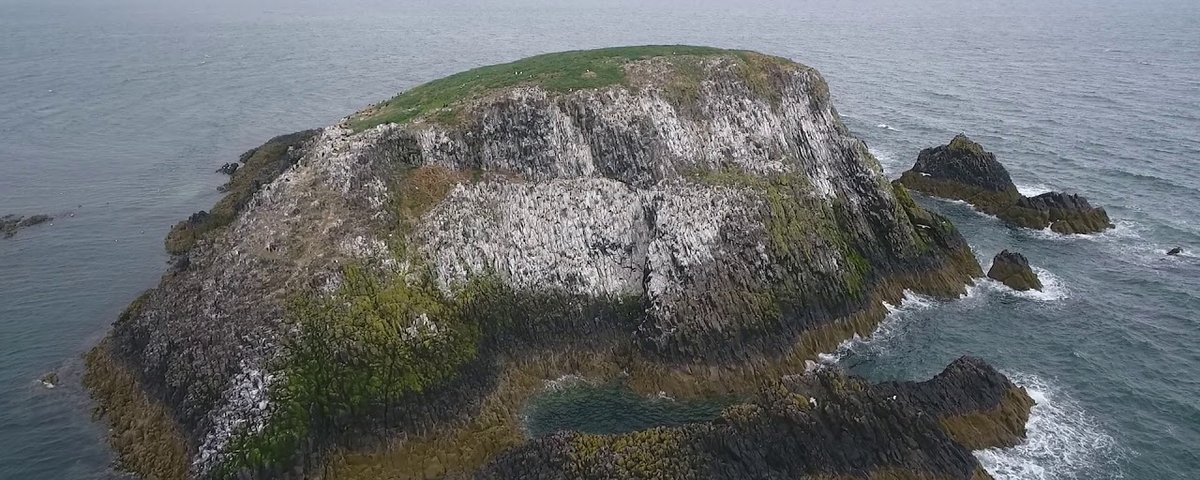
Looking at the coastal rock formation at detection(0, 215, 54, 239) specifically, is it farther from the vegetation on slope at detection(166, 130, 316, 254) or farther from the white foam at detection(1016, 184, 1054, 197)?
the white foam at detection(1016, 184, 1054, 197)

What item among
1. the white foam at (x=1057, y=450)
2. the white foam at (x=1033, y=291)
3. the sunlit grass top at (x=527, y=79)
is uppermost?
the sunlit grass top at (x=527, y=79)

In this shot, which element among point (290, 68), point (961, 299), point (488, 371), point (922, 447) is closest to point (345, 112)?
point (290, 68)

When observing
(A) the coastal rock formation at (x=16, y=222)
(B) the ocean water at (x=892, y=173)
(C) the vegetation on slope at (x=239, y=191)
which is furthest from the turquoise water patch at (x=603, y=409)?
(A) the coastal rock formation at (x=16, y=222)

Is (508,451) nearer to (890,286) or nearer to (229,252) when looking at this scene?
(229,252)

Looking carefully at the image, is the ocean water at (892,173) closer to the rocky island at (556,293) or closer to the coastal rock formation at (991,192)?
the coastal rock formation at (991,192)

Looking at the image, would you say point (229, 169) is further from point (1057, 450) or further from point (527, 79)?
point (1057, 450)

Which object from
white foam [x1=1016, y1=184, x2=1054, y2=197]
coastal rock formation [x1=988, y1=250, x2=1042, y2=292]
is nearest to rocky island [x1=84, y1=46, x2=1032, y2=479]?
coastal rock formation [x1=988, y1=250, x2=1042, y2=292]
